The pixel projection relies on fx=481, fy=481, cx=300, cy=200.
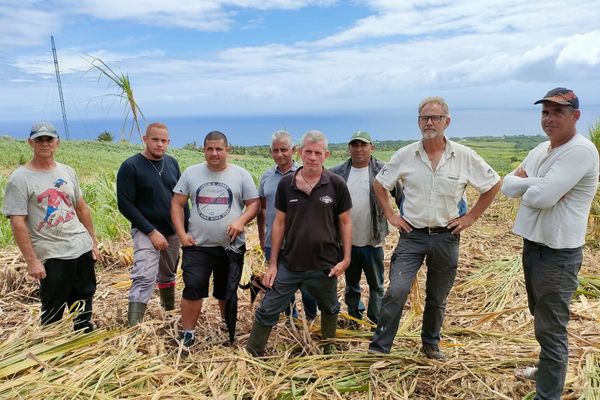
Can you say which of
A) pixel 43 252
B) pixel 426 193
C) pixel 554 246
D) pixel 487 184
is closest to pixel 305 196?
pixel 426 193

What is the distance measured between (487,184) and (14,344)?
3.10 metres

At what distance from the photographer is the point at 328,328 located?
136 inches

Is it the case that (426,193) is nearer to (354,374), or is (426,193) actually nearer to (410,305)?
(354,374)

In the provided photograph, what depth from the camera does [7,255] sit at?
5.18 metres

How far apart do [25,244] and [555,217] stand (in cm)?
317

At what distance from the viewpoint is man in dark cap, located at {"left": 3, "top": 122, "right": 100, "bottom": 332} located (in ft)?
10.1

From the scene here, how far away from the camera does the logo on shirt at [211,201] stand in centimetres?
341

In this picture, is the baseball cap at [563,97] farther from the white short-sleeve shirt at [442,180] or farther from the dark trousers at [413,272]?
the dark trousers at [413,272]

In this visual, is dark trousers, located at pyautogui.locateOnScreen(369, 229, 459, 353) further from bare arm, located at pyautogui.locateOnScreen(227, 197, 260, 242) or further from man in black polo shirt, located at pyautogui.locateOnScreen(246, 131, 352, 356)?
bare arm, located at pyautogui.locateOnScreen(227, 197, 260, 242)

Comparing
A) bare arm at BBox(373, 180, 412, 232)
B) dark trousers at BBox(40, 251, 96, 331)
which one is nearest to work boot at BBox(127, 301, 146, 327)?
dark trousers at BBox(40, 251, 96, 331)

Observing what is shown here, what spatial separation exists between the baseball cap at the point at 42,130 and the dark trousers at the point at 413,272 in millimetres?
2412

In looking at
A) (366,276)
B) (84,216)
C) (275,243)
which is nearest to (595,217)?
(366,276)

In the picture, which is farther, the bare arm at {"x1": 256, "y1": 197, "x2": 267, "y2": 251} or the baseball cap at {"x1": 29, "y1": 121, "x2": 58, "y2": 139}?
the bare arm at {"x1": 256, "y1": 197, "x2": 267, "y2": 251}

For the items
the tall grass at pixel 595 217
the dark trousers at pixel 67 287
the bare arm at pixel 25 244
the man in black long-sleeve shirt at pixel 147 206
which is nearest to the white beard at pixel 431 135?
the man in black long-sleeve shirt at pixel 147 206
